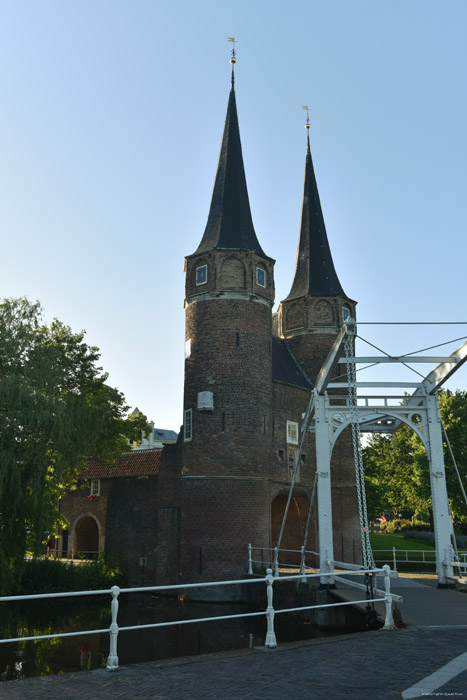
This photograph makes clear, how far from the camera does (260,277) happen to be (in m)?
26.1

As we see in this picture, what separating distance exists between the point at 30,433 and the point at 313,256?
59.8 feet

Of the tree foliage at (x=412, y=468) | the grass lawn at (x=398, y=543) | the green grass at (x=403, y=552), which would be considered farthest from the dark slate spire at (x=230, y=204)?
the tree foliage at (x=412, y=468)

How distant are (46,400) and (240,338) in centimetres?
816

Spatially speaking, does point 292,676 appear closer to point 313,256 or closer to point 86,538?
point 313,256

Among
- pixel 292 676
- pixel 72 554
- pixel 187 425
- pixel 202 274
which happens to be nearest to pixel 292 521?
pixel 187 425

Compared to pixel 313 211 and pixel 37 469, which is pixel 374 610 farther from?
pixel 313 211

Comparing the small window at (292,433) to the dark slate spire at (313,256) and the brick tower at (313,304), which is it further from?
the dark slate spire at (313,256)

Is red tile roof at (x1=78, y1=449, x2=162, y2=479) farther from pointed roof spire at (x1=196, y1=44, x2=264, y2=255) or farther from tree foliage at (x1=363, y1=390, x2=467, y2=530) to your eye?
tree foliage at (x1=363, y1=390, x2=467, y2=530)

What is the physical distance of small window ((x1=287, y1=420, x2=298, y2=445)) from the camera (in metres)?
26.4

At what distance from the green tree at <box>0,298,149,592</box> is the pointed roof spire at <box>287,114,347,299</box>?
43.8 feet

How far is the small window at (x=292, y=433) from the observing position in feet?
86.5

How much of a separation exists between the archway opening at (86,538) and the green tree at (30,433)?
10765 mm

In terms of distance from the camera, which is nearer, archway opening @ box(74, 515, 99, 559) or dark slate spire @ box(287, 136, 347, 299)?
dark slate spire @ box(287, 136, 347, 299)

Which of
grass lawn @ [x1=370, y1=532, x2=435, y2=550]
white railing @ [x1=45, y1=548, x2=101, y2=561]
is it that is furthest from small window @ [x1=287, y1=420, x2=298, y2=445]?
white railing @ [x1=45, y1=548, x2=101, y2=561]
